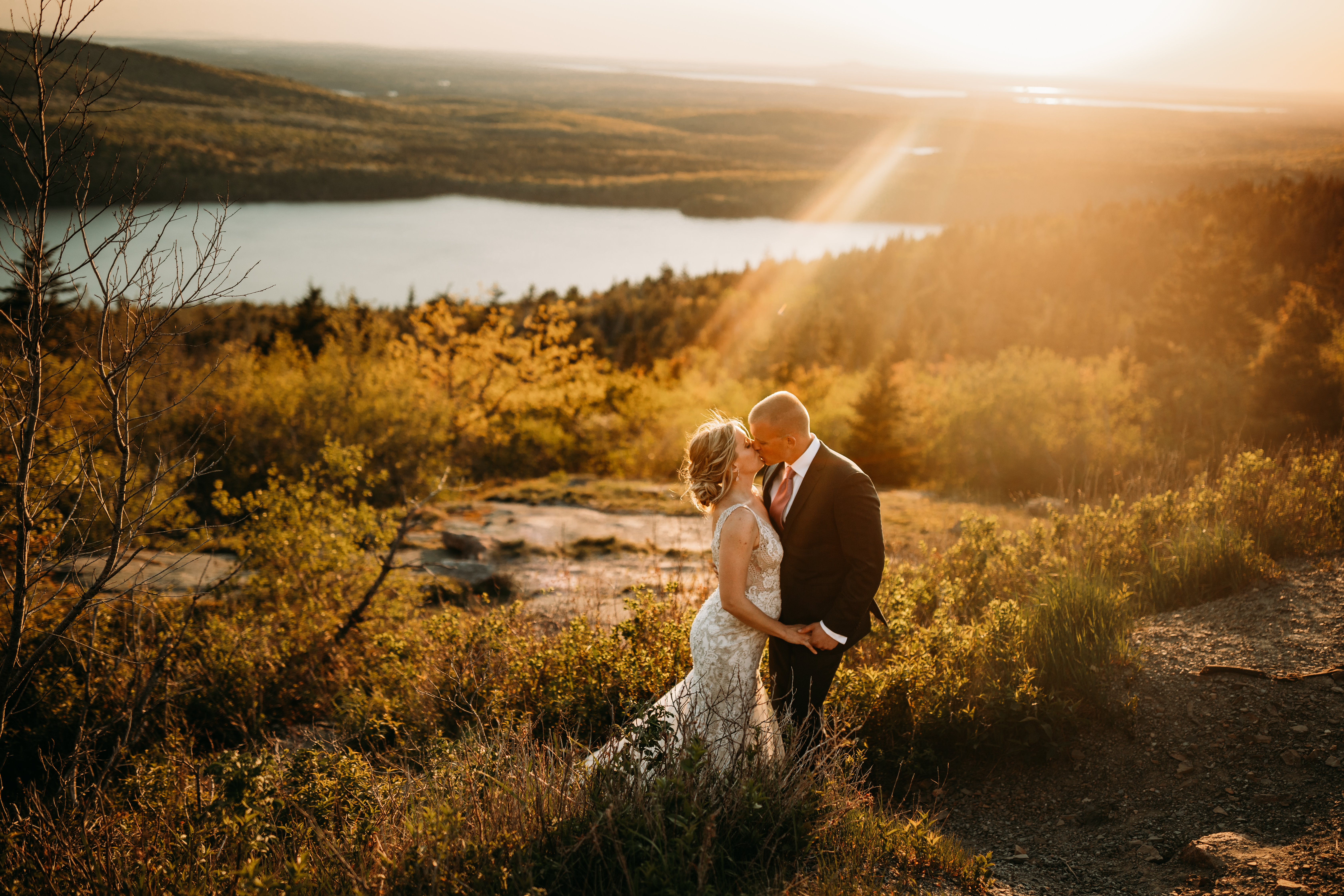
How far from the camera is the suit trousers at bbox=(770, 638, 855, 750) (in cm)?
371

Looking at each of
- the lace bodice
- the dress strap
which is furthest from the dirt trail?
the dress strap

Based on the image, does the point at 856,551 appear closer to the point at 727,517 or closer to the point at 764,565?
the point at 764,565

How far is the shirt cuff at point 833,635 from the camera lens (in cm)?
348

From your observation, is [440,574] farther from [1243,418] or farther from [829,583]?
[1243,418]

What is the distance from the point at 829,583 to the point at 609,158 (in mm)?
116345

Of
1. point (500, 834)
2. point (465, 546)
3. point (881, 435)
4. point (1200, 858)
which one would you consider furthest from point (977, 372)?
point (500, 834)

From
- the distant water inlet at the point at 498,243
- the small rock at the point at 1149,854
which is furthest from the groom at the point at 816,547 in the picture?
the distant water inlet at the point at 498,243

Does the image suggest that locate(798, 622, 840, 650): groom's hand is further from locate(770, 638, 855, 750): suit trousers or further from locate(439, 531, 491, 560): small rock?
locate(439, 531, 491, 560): small rock

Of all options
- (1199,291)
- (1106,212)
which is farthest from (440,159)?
(1199,291)

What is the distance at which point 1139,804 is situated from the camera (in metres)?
3.94

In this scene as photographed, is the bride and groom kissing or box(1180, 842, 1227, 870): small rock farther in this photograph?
the bride and groom kissing

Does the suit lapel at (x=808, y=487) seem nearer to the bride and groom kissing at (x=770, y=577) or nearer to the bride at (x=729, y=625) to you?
the bride and groom kissing at (x=770, y=577)

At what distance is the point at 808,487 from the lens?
363 centimetres

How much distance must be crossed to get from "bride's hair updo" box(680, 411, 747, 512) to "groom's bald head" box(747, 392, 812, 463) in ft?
0.39
